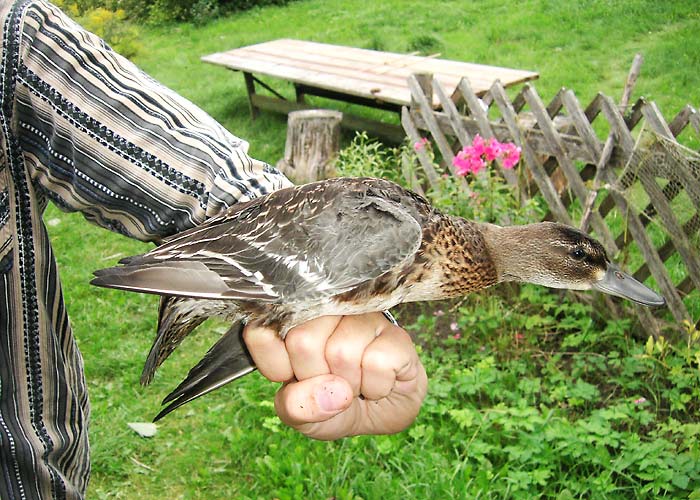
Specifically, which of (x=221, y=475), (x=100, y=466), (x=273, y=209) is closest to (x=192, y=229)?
(x=273, y=209)

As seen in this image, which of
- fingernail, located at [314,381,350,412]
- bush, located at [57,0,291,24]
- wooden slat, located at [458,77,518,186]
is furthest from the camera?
wooden slat, located at [458,77,518,186]

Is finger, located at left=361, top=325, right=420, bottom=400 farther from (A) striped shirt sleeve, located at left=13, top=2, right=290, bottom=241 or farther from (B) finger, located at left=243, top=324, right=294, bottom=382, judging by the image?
(A) striped shirt sleeve, located at left=13, top=2, right=290, bottom=241

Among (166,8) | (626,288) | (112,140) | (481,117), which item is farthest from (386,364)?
(166,8)

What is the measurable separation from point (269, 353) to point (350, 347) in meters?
0.22

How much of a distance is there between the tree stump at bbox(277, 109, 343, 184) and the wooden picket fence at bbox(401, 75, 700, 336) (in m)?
1.97

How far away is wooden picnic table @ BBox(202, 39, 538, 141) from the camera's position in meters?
7.85

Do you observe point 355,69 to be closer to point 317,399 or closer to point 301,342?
point 301,342

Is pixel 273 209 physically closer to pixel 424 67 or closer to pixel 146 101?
pixel 146 101

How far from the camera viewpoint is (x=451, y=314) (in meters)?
5.11

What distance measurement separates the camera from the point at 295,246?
1973 mm

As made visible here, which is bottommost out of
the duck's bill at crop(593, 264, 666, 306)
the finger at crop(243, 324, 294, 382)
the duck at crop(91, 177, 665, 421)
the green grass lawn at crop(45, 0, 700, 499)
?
the green grass lawn at crop(45, 0, 700, 499)

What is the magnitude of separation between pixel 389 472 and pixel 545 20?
8.55 m

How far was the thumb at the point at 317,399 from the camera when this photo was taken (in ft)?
5.76

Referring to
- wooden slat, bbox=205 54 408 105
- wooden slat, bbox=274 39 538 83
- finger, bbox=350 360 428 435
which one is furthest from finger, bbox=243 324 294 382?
wooden slat, bbox=274 39 538 83
